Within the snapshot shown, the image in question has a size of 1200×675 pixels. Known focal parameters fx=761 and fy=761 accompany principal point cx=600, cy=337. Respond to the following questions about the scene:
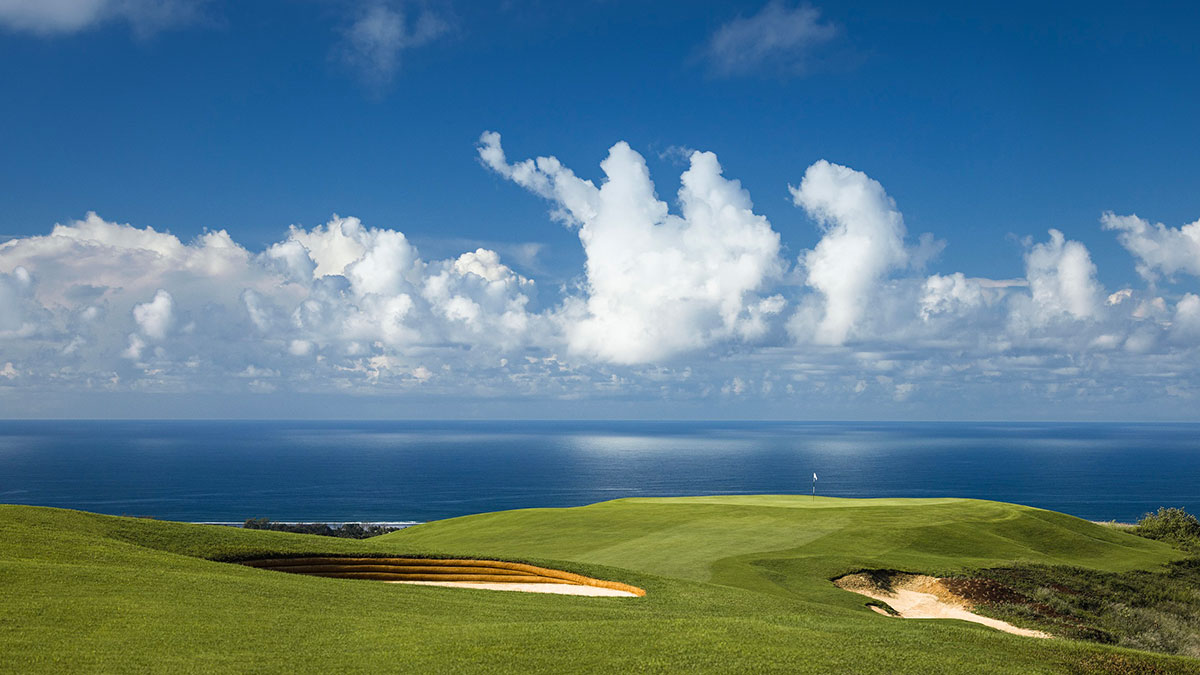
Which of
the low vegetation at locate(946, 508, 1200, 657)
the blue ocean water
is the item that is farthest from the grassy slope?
the blue ocean water

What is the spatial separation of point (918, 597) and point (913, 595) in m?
0.22

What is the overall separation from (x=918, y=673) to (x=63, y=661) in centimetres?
1169

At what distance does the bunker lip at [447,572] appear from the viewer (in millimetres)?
21875

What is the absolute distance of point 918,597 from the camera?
26.8 m

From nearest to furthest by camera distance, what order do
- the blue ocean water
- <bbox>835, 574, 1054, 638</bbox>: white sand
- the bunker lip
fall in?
the bunker lip → <bbox>835, 574, 1054, 638</bbox>: white sand → the blue ocean water

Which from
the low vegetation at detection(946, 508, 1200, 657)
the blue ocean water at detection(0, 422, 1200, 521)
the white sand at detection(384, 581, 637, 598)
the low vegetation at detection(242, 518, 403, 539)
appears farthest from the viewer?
the blue ocean water at detection(0, 422, 1200, 521)

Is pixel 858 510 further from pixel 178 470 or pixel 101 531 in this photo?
pixel 178 470

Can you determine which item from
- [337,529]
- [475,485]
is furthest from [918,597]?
[475,485]

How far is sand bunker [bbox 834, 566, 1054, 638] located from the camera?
82.1 feet

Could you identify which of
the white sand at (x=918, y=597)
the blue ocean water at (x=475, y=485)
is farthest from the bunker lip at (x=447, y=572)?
the blue ocean water at (x=475, y=485)

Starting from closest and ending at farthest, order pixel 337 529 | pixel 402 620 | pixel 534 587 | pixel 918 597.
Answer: pixel 402 620
pixel 534 587
pixel 918 597
pixel 337 529

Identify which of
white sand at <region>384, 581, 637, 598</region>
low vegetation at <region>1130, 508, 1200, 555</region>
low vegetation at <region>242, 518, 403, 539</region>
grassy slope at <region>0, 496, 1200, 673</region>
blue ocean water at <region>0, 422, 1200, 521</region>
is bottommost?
blue ocean water at <region>0, 422, 1200, 521</region>

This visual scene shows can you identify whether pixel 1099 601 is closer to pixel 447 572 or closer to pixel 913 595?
pixel 913 595

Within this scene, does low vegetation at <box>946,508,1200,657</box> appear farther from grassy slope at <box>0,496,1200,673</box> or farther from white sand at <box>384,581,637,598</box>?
white sand at <box>384,581,637,598</box>
